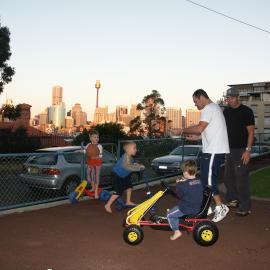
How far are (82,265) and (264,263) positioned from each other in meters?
2.19

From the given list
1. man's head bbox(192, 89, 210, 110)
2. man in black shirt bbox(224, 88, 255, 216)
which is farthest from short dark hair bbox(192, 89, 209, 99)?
man in black shirt bbox(224, 88, 255, 216)

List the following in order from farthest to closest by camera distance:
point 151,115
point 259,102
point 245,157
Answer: point 259,102, point 151,115, point 245,157

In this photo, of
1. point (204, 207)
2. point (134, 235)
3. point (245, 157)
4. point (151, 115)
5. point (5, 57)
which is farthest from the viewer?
point (151, 115)

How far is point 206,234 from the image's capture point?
5.41 meters

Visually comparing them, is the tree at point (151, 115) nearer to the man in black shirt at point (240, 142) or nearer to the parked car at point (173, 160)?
the parked car at point (173, 160)

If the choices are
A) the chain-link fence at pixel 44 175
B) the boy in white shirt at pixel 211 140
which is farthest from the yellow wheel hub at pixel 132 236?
the chain-link fence at pixel 44 175

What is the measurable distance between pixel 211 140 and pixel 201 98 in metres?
0.70

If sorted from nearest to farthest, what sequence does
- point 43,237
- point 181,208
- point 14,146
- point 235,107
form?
1. point 181,208
2. point 43,237
3. point 235,107
4. point 14,146

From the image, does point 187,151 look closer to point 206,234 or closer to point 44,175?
point 44,175

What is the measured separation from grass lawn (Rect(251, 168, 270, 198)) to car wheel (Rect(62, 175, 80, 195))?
449 cm

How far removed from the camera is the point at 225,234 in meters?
6.13

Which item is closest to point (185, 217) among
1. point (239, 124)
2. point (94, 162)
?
point (239, 124)

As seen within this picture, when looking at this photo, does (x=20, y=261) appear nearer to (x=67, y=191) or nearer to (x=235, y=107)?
(x=235, y=107)

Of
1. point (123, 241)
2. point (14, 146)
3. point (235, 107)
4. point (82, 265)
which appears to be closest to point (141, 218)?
point (123, 241)
